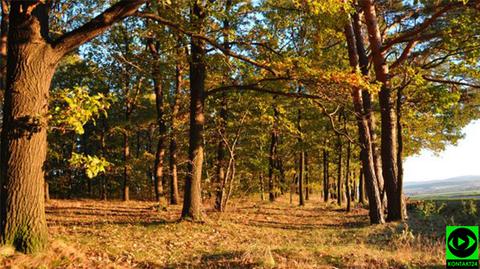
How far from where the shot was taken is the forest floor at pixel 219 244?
7528 millimetres

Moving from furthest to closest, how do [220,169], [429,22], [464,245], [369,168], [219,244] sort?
[220,169] → [369,168] → [429,22] → [219,244] → [464,245]

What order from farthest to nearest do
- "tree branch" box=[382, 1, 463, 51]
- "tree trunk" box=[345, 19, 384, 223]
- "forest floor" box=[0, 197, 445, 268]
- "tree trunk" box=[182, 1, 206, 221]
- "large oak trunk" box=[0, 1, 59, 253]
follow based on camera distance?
"tree trunk" box=[345, 19, 384, 223] → "tree trunk" box=[182, 1, 206, 221] → "tree branch" box=[382, 1, 463, 51] → "forest floor" box=[0, 197, 445, 268] → "large oak trunk" box=[0, 1, 59, 253]

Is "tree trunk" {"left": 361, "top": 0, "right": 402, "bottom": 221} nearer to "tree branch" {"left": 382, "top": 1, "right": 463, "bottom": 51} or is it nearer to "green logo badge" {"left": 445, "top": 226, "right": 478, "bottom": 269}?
"tree branch" {"left": 382, "top": 1, "right": 463, "bottom": 51}

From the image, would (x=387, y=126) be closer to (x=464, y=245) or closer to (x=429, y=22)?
(x=429, y=22)

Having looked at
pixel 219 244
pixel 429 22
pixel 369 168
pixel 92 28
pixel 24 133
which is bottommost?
pixel 219 244

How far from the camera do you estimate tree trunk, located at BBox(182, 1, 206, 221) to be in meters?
12.9

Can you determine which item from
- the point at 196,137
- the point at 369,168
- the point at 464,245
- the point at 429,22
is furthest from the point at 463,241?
the point at 429,22

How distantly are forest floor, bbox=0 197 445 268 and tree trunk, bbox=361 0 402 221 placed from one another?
1.05 meters

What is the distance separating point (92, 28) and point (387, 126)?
12025mm

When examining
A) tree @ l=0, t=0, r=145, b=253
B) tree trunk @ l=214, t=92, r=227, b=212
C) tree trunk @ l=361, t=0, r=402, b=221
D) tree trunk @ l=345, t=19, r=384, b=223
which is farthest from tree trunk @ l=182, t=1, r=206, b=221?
tree trunk @ l=361, t=0, r=402, b=221

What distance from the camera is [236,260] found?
26.2 ft

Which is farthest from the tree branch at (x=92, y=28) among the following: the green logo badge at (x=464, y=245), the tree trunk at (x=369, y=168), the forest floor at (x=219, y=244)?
the tree trunk at (x=369, y=168)

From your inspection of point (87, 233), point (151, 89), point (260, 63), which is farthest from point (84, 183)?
point (260, 63)

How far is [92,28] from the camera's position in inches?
301
